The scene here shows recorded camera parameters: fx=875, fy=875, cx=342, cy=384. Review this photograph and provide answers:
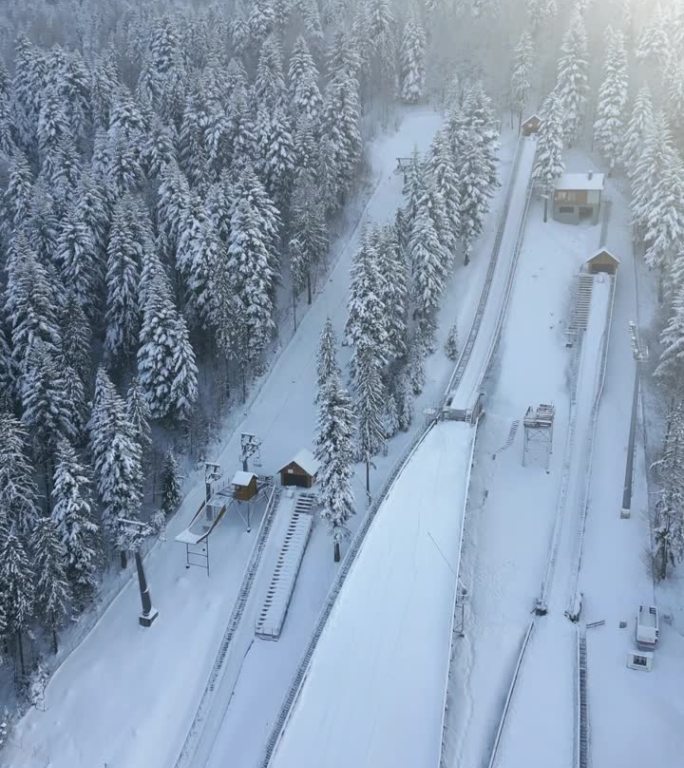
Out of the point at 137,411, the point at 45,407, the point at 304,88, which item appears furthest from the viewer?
the point at 304,88

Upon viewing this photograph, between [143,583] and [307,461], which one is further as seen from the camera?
[307,461]

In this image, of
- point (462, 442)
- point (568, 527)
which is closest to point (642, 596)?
point (568, 527)

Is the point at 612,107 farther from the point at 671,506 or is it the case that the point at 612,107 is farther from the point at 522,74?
the point at 671,506

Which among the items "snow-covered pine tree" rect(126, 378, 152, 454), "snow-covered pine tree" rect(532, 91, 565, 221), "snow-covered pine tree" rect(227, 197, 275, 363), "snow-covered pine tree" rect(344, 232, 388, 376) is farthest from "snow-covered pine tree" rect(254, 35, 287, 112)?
"snow-covered pine tree" rect(126, 378, 152, 454)

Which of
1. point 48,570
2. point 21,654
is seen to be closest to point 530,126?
point 48,570

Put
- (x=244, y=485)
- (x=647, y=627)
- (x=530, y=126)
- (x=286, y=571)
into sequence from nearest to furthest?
1. (x=647, y=627)
2. (x=286, y=571)
3. (x=244, y=485)
4. (x=530, y=126)

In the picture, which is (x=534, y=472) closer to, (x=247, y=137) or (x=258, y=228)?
(x=258, y=228)
